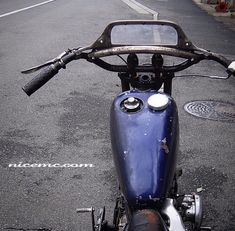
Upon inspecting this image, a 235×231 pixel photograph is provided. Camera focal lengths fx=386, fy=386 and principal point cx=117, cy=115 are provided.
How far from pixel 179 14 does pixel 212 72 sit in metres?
10.0

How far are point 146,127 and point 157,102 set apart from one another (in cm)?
20

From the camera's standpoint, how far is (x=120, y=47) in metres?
2.81

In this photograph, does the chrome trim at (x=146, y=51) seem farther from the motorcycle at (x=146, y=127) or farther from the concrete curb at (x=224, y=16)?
the concrete curb at (x=224, y=16)

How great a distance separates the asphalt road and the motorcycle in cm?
136

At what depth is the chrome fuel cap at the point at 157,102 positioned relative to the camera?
2.47 m

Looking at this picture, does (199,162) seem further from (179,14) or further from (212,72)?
(179,14)

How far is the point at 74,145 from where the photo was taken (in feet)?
18.2

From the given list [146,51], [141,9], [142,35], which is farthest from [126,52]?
[141,9]

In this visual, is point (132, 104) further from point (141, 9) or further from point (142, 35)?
point (141, 9)

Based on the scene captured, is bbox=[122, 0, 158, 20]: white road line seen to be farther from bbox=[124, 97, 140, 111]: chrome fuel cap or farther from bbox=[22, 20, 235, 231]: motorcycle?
bbox=[124, 97, 140, 111]: chrome fuel cap

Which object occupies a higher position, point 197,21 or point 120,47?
point 120,47

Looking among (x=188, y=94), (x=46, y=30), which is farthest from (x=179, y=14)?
(x=188, y=94)

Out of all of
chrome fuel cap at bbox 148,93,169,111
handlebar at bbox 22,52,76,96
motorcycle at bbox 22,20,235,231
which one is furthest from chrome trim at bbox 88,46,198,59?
chrome fuel cap at bbox 148,93,169,111

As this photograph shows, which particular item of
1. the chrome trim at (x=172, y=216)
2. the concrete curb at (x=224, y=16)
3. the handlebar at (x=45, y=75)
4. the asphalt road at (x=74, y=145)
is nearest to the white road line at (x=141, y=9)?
the concrete curb at (x=224, y=16)
